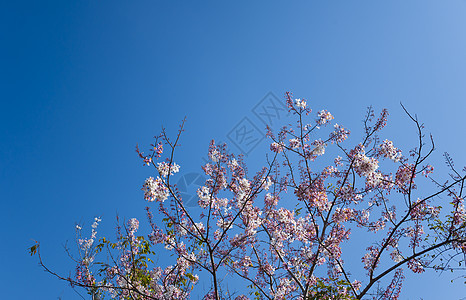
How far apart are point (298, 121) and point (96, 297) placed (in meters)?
5.34

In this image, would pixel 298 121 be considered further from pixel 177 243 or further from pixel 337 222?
pixel 177 243

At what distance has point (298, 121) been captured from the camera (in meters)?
5.98

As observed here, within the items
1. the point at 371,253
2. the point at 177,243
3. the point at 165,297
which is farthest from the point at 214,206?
the point at 371,253

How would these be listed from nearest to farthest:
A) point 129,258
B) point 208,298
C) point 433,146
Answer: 1. point 433,146
2. point 208,298
3. point 129,258

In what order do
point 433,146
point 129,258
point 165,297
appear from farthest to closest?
point 129,258
point 165,297
point 433,146

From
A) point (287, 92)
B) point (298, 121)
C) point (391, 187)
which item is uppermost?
point (287, 92)

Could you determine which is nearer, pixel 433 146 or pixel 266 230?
pixel 433 146

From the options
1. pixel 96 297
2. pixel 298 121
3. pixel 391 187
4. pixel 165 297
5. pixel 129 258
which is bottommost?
pixel 165 297

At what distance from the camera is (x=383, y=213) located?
5.62 m

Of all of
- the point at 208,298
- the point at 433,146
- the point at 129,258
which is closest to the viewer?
the point at 433,146

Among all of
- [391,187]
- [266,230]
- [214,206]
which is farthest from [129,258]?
[391,187]

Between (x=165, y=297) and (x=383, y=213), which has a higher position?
(x=383, y=213)

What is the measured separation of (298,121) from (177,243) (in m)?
3.01

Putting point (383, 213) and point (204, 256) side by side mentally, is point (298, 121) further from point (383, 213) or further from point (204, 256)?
point (204, 256)
